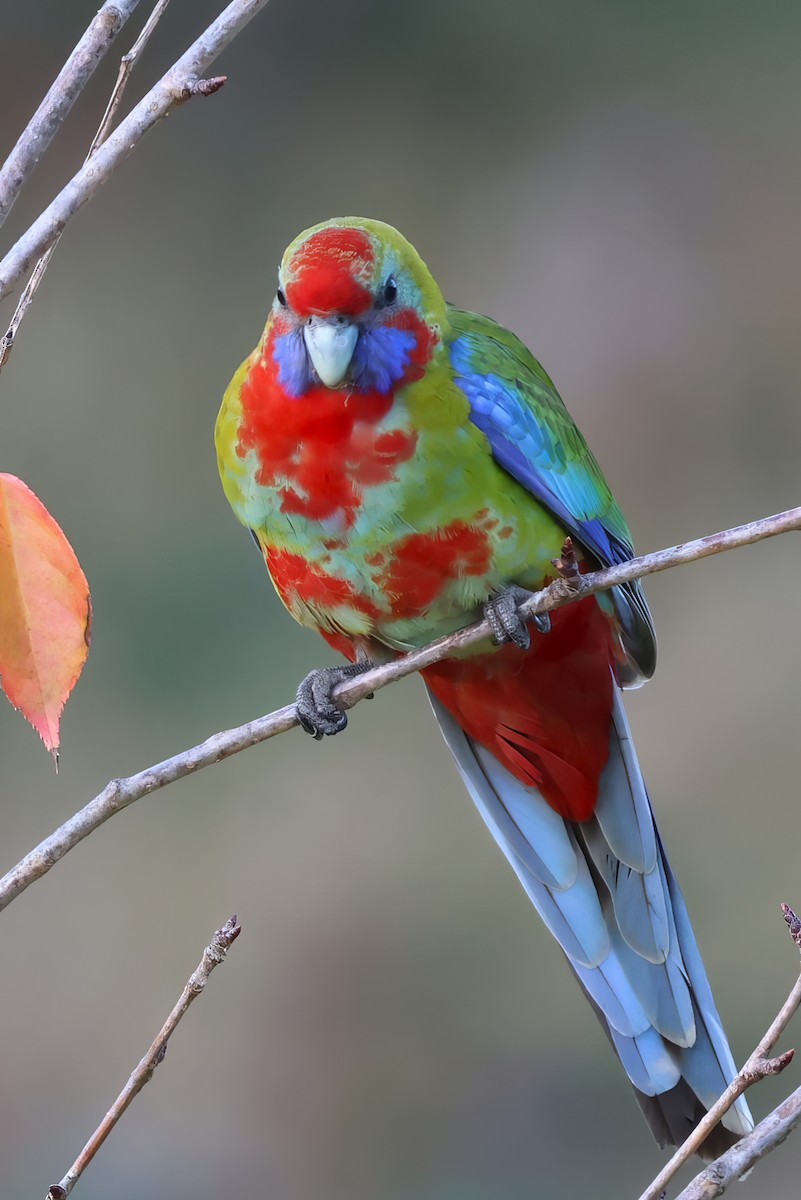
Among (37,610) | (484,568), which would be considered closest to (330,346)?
(484,568)

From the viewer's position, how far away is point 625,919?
175cm

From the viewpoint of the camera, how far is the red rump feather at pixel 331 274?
139cm

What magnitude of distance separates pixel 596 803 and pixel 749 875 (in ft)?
4.59

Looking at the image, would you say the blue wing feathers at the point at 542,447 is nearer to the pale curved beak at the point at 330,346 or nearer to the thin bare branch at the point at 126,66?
the pale curved beak at the point at 330,346

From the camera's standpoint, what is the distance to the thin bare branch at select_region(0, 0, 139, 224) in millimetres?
823

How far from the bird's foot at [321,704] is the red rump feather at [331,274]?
0.50 metres

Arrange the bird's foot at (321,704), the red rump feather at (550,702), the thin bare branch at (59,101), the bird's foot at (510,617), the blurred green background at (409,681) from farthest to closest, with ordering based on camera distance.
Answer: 1. the blurred green background at (409,681)
2. the red rump feather at (550,702)
3. the bird's foot at (321,704)
4. the bird's foot at (510,617)
5. the thin bare branch at (59,101)

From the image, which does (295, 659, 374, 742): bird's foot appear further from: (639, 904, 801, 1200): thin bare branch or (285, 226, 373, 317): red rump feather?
(639, 904, 801, 1200): thin bare branch

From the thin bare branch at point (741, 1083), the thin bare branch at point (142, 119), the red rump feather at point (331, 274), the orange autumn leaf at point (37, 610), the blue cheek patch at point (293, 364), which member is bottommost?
the thin bare branch at point (741, 1083)

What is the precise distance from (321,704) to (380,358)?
463 millimetres

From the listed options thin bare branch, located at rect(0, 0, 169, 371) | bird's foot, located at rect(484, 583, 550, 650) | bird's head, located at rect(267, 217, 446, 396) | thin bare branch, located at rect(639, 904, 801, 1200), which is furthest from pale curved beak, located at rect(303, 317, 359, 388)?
thin bare branch, located at rect(639, 904, 801, 1200)

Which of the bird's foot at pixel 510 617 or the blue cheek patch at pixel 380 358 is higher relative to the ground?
the blue cheek patch at pixel 380 358

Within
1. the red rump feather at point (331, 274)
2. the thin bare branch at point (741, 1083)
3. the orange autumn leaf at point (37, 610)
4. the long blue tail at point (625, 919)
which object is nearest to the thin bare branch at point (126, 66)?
the orange autumn leaf at point (37, 610)

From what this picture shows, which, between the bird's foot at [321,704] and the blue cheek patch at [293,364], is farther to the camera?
the bird's foot at [321,704]
